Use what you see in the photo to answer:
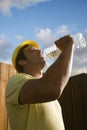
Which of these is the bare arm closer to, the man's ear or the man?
the man

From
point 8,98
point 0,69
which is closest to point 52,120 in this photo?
point 8,98

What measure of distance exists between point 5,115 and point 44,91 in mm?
2375

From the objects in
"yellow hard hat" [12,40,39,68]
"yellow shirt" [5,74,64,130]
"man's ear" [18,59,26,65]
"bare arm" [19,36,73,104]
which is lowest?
"yellow shirt" [5,74,64,130]

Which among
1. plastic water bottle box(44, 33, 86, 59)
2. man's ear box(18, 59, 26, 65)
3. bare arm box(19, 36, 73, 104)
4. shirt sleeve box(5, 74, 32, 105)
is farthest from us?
plastic water bottle box(44, 33, 86, 59)

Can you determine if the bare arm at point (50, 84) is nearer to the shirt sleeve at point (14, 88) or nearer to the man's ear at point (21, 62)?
the shirt sleeve at point (14, 88)

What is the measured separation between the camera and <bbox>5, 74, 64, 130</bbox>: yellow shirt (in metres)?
1.95

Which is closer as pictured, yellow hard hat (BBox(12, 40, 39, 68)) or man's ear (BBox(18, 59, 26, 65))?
man's ear (BBox(18, 59, 26, 65))

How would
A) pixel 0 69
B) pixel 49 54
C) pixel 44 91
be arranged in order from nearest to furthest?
pixel 44 91, pixel 49 54, pixel 0 69

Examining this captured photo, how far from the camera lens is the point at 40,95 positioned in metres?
1.77

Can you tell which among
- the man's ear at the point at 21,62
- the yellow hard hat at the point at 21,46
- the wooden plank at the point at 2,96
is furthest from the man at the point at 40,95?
the wooden plank at the point at 2,96

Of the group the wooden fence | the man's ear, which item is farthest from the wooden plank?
the man's ear

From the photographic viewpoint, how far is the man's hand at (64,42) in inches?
76.7

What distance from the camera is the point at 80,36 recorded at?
3070 millimetres

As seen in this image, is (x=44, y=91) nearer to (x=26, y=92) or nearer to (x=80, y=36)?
(x=26, y=92)
